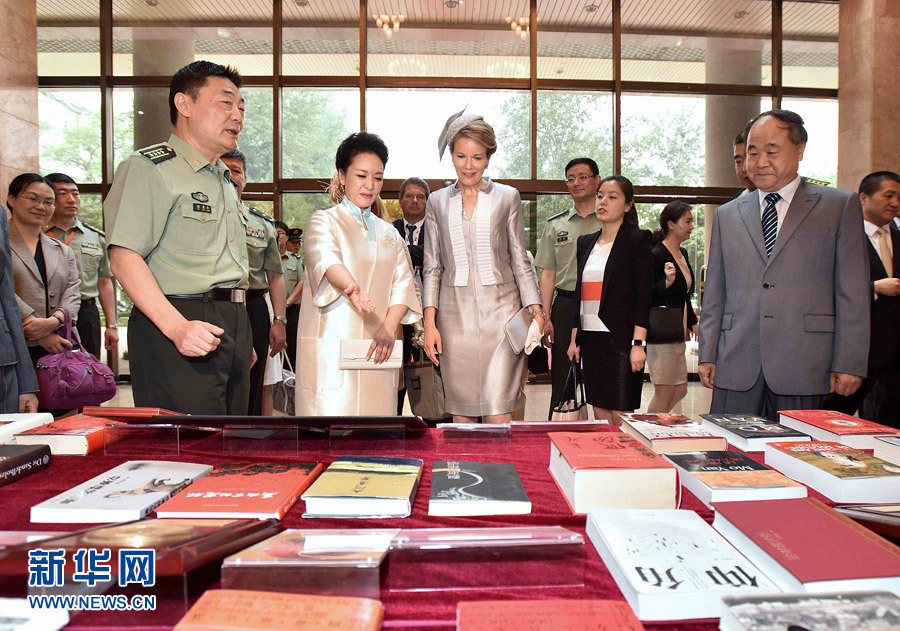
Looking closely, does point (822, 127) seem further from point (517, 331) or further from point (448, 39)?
point (517, 331)

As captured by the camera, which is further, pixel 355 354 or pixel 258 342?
pixel 258 342

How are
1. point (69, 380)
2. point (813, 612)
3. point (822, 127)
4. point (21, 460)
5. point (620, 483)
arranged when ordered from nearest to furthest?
point (813, 612), point (620, 483), point (21, 460), point (69, 380), point (822, 127)

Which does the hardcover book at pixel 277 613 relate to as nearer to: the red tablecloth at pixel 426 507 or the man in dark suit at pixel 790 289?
the red tablecloth at pixel 426 507

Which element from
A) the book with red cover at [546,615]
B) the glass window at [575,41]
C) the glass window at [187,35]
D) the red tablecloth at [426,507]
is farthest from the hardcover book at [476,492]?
the glass window at [187,35]

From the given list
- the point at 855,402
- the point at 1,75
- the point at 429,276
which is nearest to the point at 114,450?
the point at 429,276

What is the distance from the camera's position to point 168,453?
1.24m

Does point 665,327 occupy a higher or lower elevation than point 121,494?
higher

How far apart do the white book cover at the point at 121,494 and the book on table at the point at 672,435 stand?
2.90ft

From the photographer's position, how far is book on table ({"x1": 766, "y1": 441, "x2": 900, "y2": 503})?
923mm

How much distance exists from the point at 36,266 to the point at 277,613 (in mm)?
4037

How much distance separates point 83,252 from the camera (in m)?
4.56

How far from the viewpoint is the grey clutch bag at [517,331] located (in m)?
2.49

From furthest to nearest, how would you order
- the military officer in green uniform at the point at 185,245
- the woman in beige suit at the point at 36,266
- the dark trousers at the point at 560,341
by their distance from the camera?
the dark trousers at the point at 560,341, the woman in beige suit at the point at 36,266, the military officer in green uniform at the point at 185,245

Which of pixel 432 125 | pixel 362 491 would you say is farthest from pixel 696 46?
pixel 362 491
